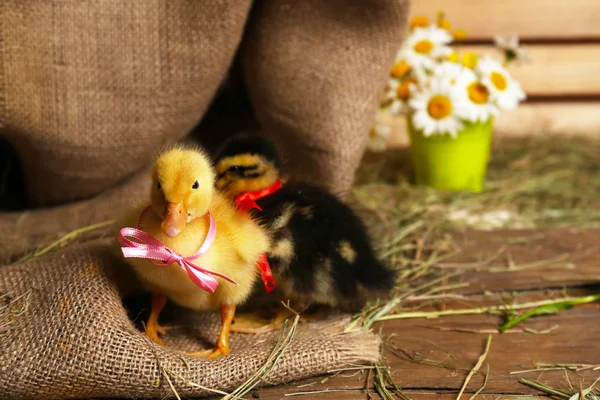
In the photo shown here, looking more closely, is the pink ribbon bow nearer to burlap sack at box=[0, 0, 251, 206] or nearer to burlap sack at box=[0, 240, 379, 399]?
burlap sack at box=[0, 240, 379, 399]

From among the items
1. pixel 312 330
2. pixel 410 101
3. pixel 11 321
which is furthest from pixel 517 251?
pixel 11 321

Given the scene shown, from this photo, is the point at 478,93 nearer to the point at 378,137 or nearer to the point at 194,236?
the point at 378,137

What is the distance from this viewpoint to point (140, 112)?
4.66 feet

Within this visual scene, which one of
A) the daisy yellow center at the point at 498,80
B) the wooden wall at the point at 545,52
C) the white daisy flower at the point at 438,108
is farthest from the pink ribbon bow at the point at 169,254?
the wooden wall at the point at 545,52

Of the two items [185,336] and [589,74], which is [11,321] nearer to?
[185,336]

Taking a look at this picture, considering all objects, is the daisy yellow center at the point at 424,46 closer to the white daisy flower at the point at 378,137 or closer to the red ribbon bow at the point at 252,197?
the white daisy flower at the point at 378,137

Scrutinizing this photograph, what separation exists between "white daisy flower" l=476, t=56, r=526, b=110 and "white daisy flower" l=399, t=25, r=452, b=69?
0.12 meters

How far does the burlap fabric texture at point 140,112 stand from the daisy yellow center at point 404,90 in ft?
1.28

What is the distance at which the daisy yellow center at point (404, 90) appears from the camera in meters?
1.88

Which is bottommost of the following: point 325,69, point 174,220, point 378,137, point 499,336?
point 499,336

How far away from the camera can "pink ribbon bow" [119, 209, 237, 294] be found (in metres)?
0.97

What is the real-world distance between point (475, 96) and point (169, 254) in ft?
3.72

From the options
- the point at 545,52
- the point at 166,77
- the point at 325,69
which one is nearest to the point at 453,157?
the point at 325,69

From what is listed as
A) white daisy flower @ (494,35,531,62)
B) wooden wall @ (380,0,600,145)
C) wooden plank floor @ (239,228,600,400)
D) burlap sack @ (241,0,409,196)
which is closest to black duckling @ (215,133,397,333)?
wooden plank floor @ (239,228,600,400)
